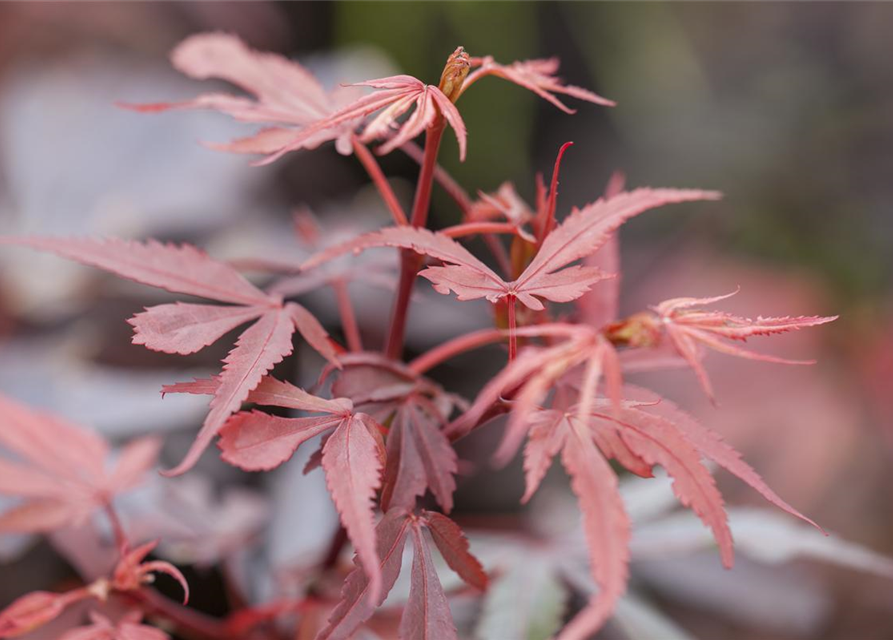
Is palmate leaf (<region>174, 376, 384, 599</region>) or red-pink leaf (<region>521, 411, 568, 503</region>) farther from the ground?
red-pink leaf (<region>521, 411, 568, 503</region>)

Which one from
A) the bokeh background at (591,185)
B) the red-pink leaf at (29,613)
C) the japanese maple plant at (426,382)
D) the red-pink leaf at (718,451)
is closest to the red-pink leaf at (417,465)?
the japanese maple plant at (426,382)

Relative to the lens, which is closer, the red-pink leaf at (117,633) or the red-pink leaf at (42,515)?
the red-pink leaf at (117,633)

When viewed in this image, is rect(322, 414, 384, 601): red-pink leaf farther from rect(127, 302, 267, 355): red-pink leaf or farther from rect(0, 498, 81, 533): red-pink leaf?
rect(0, 498, 81, 533): red-pink leaf

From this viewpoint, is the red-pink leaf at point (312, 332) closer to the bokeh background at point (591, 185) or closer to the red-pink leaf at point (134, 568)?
the red-pink leaf at point (134, 568)

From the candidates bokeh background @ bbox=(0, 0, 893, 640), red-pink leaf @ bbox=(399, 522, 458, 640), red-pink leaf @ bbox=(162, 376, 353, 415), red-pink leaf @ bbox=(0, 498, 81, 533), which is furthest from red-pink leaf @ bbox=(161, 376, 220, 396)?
bokeh background @ bbox=(0, 0, 893, 640)

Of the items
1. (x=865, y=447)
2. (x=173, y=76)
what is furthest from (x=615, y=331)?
(x=173, y=76)
